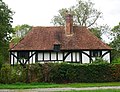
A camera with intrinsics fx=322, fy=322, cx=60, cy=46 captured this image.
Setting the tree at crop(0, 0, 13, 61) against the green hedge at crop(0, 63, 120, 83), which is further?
the tree at crop(0, 0, 13, 61)

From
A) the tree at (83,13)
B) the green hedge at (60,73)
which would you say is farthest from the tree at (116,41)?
the green hedge at (60,73)

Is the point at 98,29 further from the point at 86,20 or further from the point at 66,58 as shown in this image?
the point at 66,58

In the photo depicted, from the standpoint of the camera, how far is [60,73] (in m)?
33.6

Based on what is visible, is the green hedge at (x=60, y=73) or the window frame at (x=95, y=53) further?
the window frame at (x=95, y=53)

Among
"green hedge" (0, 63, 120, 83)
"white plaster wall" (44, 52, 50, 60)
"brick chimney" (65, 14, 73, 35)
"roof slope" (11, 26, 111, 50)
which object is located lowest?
"green hedge" (0, 63, 120, 83)

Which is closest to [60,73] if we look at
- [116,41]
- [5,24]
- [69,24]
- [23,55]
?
[23,55]

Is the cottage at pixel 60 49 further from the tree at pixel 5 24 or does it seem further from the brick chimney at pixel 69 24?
the tree at pixel 5 24

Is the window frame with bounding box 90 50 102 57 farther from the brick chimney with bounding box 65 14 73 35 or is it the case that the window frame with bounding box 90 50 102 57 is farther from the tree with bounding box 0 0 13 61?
the tree with bounding box 0 0 13 61

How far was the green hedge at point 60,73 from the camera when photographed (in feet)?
107

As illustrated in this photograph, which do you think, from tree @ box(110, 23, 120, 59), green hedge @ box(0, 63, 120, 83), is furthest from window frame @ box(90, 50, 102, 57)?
tree @ box(110, 23, 120, 59)

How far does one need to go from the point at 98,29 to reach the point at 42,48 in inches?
831

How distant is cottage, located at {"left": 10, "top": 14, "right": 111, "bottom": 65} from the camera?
1732 inches

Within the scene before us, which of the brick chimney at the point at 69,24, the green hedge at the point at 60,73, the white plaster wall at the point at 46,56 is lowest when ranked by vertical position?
the green hedge at the point at 60,73

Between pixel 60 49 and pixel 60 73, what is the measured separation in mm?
10767
